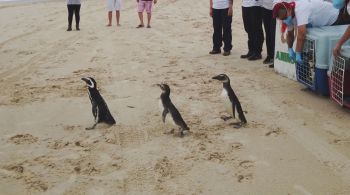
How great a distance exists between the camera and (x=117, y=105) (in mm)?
6102

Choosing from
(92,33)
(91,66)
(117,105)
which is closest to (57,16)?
(92,33)

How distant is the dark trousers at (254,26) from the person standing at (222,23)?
0.45 m

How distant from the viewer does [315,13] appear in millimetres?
6207

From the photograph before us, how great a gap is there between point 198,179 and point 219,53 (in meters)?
5.17

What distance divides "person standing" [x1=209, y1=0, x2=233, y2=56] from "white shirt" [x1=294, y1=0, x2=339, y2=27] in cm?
251

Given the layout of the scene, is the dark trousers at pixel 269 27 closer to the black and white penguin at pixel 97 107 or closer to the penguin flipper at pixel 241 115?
the penguin flipper at pixel 241 115

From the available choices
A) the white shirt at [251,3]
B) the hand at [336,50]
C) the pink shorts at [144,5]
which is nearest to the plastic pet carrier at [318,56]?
the hand at [336,50]

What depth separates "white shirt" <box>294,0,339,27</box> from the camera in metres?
6.06

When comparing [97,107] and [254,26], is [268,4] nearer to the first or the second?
[254,26]

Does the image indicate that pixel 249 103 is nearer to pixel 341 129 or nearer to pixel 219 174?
pixel 341 129

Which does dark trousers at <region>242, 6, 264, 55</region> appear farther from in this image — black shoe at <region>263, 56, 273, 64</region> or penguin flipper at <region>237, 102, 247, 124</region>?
penguin flipper at <region>237, 102, 247, 124</region>

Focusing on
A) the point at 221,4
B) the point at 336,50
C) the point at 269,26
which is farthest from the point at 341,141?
the point at 221,4

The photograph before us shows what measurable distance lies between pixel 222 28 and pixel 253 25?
0.88 m

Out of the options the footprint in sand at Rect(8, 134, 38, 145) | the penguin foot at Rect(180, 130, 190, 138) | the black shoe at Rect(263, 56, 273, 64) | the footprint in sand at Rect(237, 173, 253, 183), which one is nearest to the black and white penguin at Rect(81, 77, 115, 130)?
the footprint in sand at Rect(8, 134, 38, 145)
